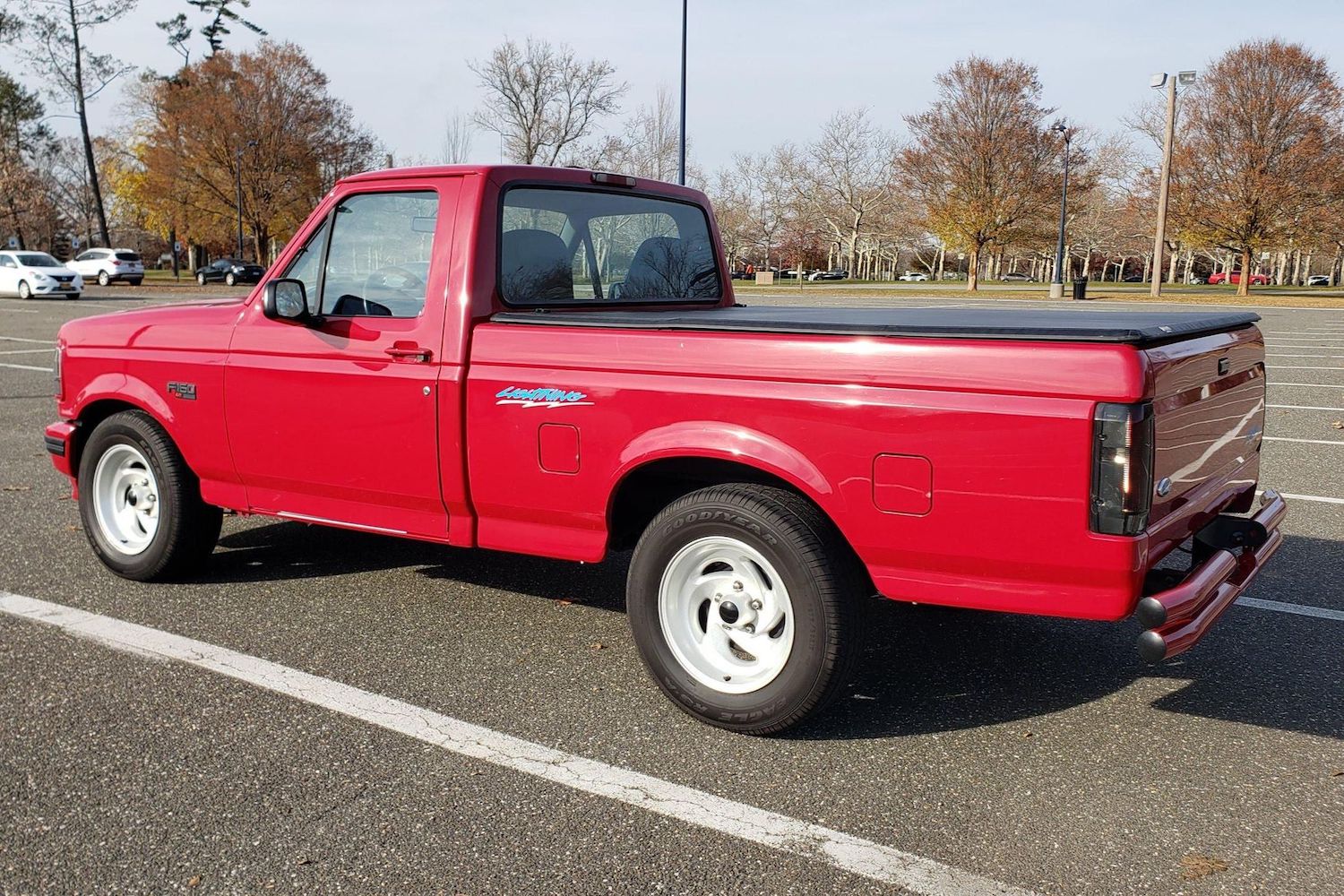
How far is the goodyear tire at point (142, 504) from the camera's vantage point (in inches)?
204

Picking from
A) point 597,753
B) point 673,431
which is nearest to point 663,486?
point 673,431

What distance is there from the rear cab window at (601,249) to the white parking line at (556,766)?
1.63 meters

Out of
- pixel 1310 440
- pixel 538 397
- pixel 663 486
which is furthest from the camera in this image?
pixel 1310 440

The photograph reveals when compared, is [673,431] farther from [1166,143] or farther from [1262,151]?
[1262,151]

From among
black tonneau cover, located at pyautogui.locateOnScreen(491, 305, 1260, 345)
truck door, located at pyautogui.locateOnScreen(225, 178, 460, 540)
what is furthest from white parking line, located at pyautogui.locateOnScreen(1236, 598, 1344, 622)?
truck door, located at pyautogui.locateOnScreen(225, 178, 460, 540)

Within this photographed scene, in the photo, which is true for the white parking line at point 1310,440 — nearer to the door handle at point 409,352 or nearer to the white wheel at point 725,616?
the white wheel at point 725,616

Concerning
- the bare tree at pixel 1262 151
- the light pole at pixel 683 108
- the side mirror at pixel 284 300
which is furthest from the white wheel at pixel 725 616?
the bare tree at pixel 1262 151

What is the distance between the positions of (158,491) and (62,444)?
0.74 meters

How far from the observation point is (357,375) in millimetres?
4516

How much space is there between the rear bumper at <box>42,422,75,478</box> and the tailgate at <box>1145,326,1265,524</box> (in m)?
4.86

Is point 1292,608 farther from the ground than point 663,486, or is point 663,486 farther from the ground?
point 663,486

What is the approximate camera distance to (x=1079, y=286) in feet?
136

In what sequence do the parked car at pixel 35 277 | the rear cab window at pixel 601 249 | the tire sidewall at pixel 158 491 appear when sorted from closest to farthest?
the rear cab window at pixel 601 249
the tire sidewall at pixel 158 491
the parked car at pixel 35 277

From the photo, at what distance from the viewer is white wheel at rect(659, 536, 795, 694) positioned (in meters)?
3.72
